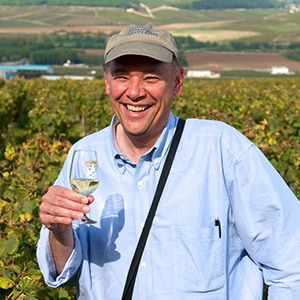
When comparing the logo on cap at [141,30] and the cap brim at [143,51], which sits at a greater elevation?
the logo on cap at [141,30]

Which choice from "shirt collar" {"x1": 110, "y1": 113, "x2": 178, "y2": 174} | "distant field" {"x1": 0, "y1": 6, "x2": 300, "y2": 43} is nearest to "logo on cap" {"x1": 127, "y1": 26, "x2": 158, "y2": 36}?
"shirt collar" {"x1": 110, "y1": 113, "x2": 178, "y2": 174}

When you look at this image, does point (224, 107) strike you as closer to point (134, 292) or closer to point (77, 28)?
point (134, 292)

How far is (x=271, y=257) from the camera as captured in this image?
2871 millimetres

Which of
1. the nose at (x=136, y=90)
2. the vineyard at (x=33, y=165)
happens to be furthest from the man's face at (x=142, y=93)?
the vineyard at (x=33, y=165)

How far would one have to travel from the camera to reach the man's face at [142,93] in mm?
2918

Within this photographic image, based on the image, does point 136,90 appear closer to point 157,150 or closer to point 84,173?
point 157,150

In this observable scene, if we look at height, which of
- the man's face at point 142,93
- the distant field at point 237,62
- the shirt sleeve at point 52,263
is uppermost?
the distant field at point 237,62

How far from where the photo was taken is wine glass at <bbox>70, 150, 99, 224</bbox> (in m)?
2.78

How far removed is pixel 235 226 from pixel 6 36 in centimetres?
12115

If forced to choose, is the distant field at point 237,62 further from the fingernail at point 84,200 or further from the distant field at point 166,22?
the fingernail at point 84,200

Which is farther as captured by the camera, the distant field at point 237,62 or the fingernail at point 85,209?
the distant field at point 237,62

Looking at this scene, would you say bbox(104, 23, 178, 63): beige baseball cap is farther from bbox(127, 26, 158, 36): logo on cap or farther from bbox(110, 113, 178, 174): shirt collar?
bbox(110, 113, 178, 174): shirt collar

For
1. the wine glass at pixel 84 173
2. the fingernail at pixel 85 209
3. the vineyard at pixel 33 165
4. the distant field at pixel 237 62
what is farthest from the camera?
the distant field at pixel 237 62

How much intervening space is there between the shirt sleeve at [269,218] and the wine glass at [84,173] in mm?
433
